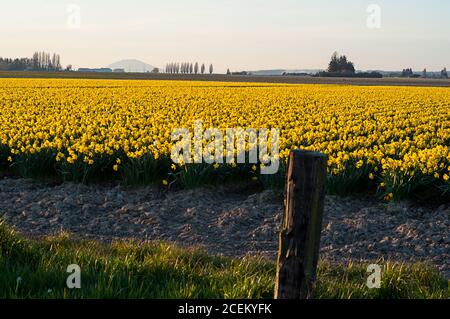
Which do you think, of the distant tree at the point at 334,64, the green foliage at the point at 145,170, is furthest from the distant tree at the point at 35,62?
the green foliage at the point at 145,170

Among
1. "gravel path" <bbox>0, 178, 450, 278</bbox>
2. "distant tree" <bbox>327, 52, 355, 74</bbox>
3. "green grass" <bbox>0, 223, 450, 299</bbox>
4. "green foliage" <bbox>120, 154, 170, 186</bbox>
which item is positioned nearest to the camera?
"green grass" <bbox>0, 223, 450, 299</bbox>

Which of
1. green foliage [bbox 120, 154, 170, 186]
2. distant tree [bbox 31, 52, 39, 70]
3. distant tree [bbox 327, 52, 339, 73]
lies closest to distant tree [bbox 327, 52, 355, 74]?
distant tree [bbox 327, 52, 339, 73]

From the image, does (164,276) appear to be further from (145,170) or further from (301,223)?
(145,170)

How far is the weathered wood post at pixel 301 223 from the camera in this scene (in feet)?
11.6

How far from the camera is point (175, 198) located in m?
8.90

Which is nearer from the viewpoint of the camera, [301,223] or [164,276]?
[301,223]

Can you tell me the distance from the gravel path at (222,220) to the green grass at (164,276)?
3.67 feet

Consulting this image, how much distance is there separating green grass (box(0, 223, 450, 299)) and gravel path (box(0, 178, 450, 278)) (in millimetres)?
1119

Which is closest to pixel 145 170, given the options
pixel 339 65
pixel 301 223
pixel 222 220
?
pixel 222 220

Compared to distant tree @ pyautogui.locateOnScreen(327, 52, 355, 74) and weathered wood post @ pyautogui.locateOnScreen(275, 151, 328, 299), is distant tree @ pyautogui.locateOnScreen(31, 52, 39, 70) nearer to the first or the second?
distant tree @ pyautogui.locateOnScreen(327, 52, 355, 74)

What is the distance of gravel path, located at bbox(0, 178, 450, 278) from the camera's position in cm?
693

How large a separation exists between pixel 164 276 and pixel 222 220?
10.1 ft

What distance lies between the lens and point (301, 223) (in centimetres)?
359

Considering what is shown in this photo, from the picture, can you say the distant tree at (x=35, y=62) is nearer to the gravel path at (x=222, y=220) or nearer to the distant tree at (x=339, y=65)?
the distant tree at (x=339, y=65)
